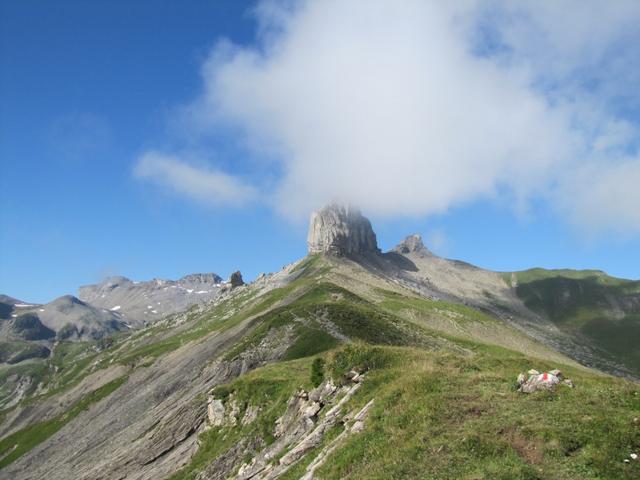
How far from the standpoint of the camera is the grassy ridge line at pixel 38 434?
122062 mm

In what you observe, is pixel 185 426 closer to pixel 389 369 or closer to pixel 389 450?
pixel 389 369

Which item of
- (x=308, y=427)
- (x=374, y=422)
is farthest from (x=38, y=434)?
(x=374, y=422)

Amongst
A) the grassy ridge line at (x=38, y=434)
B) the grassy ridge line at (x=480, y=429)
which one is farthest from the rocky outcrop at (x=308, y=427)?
the grassy ridge line at (x=38, y=434)

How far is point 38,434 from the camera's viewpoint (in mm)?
131500

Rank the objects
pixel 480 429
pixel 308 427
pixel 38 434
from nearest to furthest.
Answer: pixel 480 429 < pixel 308 427 < pixel 38 434

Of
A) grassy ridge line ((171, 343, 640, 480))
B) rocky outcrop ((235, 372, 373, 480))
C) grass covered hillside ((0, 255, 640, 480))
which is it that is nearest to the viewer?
grassy ridge line ((171, 343, 640, 480))

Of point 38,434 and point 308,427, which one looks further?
point 38,434

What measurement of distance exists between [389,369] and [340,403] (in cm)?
384

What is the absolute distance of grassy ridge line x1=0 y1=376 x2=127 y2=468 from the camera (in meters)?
122

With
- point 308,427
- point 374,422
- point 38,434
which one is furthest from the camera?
point 38,434

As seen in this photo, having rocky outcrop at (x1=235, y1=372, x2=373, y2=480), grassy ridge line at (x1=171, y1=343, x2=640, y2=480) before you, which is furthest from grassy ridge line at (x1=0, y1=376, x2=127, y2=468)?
grassy ridge line at (x1=171, y1=343, x2=640, y2=480)

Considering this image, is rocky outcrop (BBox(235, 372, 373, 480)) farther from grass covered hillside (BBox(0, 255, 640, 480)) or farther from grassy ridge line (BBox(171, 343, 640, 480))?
grassy ridge line (BBox(171, 343, 640, 480))

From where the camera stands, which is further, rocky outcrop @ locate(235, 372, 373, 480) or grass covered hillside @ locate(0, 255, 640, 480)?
rocky outcrop @ locate(235, 372, 373, 480)

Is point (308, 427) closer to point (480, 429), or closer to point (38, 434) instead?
point (480, 429)
